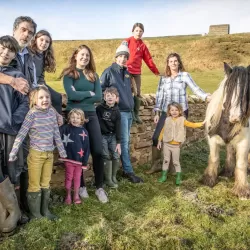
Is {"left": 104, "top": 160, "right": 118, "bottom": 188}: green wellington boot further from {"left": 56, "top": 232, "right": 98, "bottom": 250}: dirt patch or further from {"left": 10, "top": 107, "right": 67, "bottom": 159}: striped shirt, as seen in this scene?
{"left": 56, "top": 232, "right": 98, "bottom": 250}: dirt patch

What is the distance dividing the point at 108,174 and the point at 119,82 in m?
1.59

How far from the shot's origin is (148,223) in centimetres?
382

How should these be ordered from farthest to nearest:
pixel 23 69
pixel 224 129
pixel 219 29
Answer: pixel 219 29, pixel 224 129, pixel 23 69

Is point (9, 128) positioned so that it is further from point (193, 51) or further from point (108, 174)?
point (193, 51)

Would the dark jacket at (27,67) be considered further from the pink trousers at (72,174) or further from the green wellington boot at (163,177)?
the green wellington boot at (163,177)

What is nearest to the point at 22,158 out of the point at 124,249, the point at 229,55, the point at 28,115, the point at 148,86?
the point at 28,115

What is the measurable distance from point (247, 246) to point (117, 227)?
59.7 inches

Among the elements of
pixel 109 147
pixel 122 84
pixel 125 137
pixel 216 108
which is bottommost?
pixel 109 147

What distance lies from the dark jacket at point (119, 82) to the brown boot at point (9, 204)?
7.91ft

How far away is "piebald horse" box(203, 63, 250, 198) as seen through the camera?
4.59 metres

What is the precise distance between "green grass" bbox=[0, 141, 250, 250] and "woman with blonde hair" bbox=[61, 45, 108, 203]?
499mm

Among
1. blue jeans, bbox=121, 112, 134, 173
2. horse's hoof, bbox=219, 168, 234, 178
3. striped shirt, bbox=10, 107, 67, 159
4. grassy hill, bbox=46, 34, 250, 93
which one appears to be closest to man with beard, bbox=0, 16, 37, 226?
striped shirt, bbox=10, 107, 67, 159

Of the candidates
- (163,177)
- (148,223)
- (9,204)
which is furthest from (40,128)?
(163,177)

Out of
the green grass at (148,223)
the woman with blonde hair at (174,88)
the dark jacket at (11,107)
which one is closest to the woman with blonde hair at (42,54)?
the dark jacket at (11,107)
